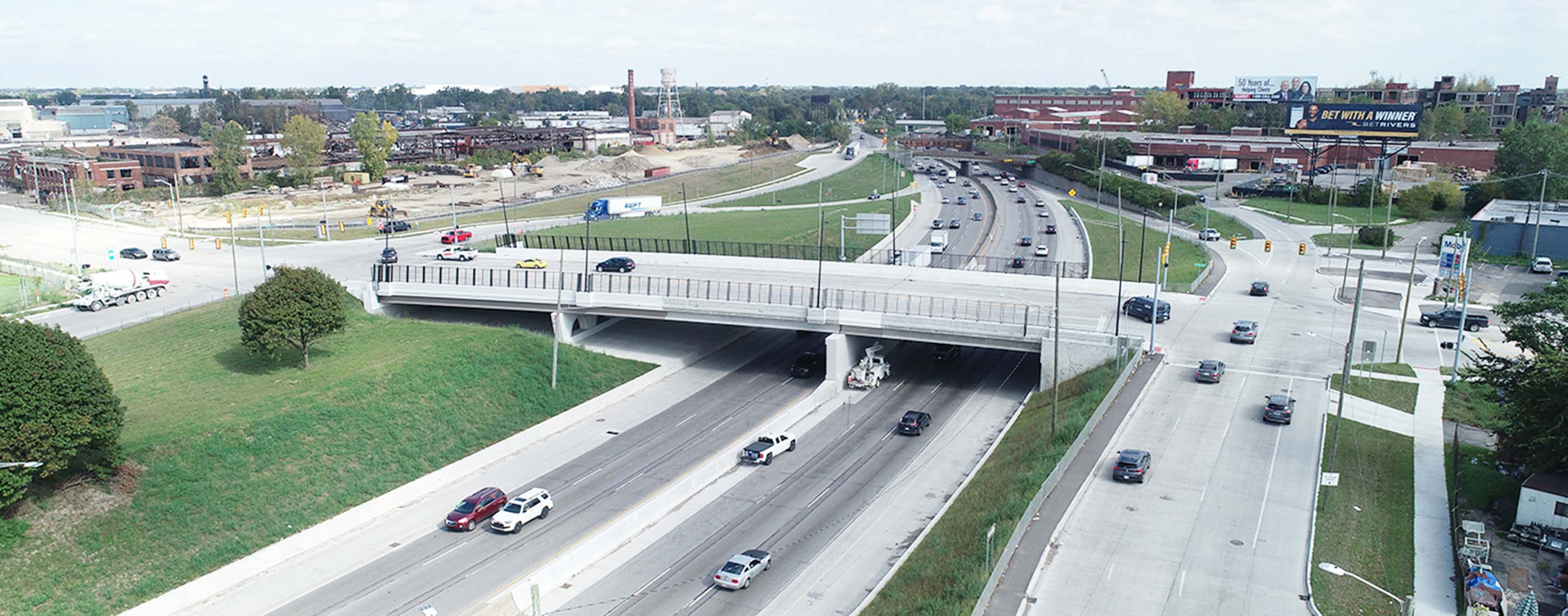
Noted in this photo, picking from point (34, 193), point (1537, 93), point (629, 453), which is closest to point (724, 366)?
point (629, 453)

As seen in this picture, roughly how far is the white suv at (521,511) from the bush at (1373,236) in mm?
74271

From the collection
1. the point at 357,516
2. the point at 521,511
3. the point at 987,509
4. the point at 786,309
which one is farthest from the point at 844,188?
the point at 357,516

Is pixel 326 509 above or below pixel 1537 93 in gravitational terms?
below

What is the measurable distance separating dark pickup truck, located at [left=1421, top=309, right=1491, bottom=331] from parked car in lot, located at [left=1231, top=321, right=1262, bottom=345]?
13386mm

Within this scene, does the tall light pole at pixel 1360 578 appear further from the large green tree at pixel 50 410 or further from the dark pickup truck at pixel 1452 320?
the large green tree at pixel 50 410

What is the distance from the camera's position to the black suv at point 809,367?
169ft

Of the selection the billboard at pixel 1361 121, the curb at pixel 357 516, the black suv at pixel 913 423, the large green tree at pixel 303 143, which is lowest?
the curb at pixel 357 516

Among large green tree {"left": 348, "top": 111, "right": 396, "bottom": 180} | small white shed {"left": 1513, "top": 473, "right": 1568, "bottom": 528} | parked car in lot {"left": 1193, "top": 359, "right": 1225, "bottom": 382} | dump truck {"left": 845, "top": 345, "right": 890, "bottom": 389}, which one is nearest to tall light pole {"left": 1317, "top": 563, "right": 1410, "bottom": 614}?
small white shed {"left": 1513, "top": 473, "right": 1568, "bottom": 528}

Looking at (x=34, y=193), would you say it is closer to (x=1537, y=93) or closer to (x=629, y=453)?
(x=629, y=453)

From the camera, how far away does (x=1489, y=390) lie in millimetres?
43125

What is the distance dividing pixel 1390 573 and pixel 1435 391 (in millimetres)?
20308

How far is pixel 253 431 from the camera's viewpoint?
36.6 meters

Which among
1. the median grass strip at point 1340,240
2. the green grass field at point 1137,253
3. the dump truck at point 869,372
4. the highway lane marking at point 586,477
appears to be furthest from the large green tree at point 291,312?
the median grass strip at point 1340,240

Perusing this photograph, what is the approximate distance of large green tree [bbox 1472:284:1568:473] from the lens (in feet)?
100
